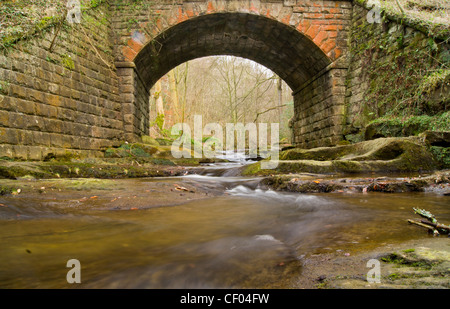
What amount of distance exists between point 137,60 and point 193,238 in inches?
326

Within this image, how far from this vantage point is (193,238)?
1621 millimetres

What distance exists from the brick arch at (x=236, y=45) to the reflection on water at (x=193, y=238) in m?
7.30

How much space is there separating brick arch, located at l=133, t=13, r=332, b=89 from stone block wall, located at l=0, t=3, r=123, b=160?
137 centimetres

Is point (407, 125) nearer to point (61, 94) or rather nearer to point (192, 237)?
point (192, 237)

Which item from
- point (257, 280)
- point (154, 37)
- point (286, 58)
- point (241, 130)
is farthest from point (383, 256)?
point (241, 130)

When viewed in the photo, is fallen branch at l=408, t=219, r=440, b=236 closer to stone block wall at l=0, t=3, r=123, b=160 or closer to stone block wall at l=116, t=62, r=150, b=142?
stone block wall at l=0, t=3, r=123, b=160

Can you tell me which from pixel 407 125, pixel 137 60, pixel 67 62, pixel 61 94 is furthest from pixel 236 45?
pixel 407 125

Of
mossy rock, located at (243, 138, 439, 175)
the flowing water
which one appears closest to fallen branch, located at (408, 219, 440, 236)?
the flowing water

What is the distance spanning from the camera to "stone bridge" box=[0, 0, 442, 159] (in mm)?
5719

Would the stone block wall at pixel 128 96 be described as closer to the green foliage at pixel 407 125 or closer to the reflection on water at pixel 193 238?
the reflection on water at pixel 193 238

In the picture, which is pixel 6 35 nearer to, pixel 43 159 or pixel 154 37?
pixel 43 159

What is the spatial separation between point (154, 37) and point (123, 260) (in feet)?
27.2

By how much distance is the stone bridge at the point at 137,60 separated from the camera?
18.8 feet
